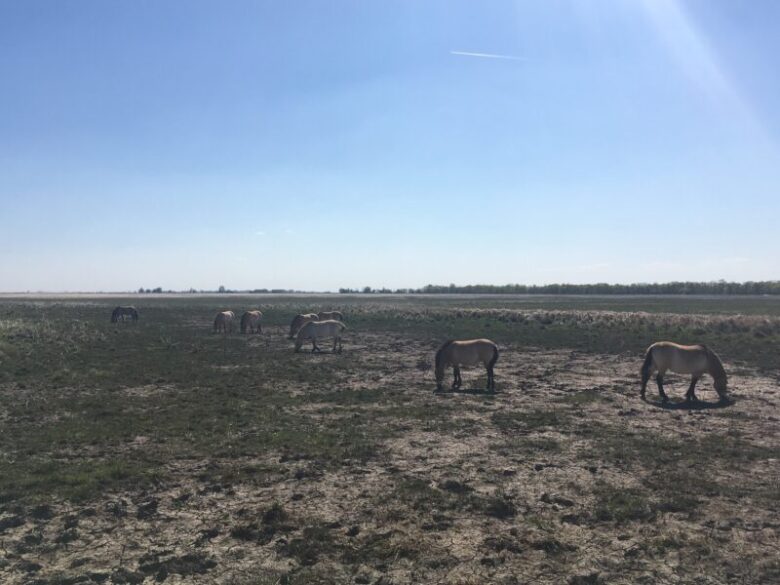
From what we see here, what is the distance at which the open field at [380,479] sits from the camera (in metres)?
6.02

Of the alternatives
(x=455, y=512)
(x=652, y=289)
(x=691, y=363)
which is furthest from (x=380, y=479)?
(x=652, y=289)

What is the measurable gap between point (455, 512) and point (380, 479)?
5.44 ft

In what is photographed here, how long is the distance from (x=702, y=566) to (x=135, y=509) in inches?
274

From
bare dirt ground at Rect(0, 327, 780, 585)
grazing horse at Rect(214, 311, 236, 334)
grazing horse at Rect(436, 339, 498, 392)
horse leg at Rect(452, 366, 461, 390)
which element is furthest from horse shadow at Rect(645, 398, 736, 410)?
grazing horse at Rect(214, 311, 236, 334)

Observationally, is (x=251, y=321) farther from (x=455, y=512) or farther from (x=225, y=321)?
(x=455, y=512)

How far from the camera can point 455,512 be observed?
24.2 ft

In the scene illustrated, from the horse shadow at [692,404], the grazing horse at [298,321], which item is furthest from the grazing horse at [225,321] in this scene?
the horse shadow at [692,404]

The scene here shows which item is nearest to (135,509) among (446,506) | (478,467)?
(446,506)

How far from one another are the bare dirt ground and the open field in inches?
1.3

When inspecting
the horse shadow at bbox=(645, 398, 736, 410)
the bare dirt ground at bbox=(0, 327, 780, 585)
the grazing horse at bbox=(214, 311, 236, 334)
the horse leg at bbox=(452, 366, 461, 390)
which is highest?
the grazing horse at bbox=(214, 311, 236, 334)

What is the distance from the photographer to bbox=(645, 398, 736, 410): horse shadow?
1363 centimetres

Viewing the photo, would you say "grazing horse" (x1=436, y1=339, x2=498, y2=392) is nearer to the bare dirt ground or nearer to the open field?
the open field

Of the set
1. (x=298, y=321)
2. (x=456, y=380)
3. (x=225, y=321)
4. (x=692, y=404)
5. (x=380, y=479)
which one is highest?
(x=298, y=321)

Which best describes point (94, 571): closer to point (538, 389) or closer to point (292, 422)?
point (292, 422)
